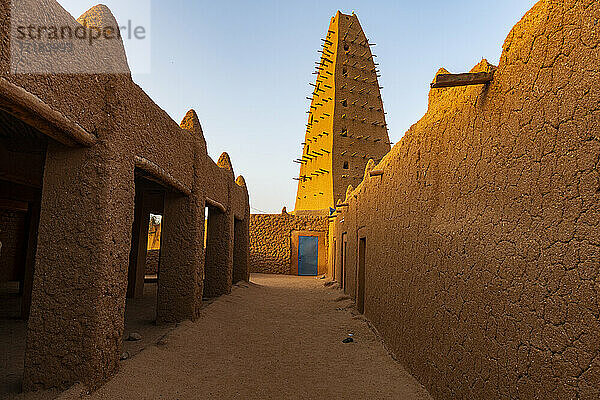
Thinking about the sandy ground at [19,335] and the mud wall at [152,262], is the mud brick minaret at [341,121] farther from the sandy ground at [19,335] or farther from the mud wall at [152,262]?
the sandy ground at [19,335]

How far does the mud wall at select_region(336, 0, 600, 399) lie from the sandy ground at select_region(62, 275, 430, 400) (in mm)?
782

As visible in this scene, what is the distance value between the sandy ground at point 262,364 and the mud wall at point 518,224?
782mm

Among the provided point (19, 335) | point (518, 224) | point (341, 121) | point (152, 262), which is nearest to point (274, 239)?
point (152, 262)

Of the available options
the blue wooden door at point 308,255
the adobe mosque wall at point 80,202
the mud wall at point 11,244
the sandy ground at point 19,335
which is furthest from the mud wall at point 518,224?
the blue wooden door at point 308,255

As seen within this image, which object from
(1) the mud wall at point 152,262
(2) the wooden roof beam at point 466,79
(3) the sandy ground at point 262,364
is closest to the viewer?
(2) the wooden roof beam at point 466,79

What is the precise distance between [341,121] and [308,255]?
890 cm

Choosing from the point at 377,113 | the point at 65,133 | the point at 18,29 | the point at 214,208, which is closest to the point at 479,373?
the point at 65,133

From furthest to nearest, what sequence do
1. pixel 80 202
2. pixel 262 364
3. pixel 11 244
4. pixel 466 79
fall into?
pixel 11 244
pixel 262 364
pixel 80 202
pixel 466 79

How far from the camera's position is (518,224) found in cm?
251

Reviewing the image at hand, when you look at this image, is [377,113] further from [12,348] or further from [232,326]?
[12,348]

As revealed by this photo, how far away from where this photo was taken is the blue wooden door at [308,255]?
21016mm

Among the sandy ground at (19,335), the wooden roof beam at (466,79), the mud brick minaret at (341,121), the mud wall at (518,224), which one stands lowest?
the sandy ground at (19,335)

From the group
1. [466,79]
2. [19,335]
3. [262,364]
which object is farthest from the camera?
[19,335]

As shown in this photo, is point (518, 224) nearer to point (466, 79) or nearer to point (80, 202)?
point (466, 79)
